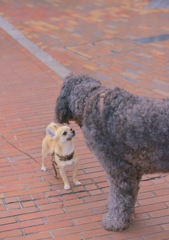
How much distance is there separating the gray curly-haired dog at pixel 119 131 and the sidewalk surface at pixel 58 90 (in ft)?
1.13

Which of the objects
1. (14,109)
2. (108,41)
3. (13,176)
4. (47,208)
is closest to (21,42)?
(108,41)

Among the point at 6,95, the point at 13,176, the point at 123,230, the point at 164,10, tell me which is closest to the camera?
the point at 123,230

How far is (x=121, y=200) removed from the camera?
3572 mm

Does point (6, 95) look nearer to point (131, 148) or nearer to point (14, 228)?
point (14, 228)

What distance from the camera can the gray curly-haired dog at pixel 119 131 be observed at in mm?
3164

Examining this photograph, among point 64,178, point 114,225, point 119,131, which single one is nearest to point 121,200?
point 114,225

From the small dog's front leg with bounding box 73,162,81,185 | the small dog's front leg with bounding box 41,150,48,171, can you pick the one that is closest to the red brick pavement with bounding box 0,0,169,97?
the small dog's front leg with bounding box 41,150,48,171

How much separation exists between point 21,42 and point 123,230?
6403mm

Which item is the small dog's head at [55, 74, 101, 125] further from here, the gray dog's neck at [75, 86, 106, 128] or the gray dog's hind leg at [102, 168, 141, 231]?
the gray dog's hind leg at [102, 168, 141, 231]

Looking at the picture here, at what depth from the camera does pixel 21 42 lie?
9.24 m

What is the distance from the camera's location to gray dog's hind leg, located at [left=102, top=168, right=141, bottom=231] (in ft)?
11.4

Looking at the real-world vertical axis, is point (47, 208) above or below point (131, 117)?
below

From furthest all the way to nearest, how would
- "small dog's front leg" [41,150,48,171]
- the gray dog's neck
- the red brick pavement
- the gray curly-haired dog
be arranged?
1. the red brick pavement
2. "small dog's front leg" [41,150,48,171]
3. the gray dog's neck
4. the gray curly-haired dog

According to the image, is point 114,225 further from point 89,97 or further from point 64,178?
point 89,97
